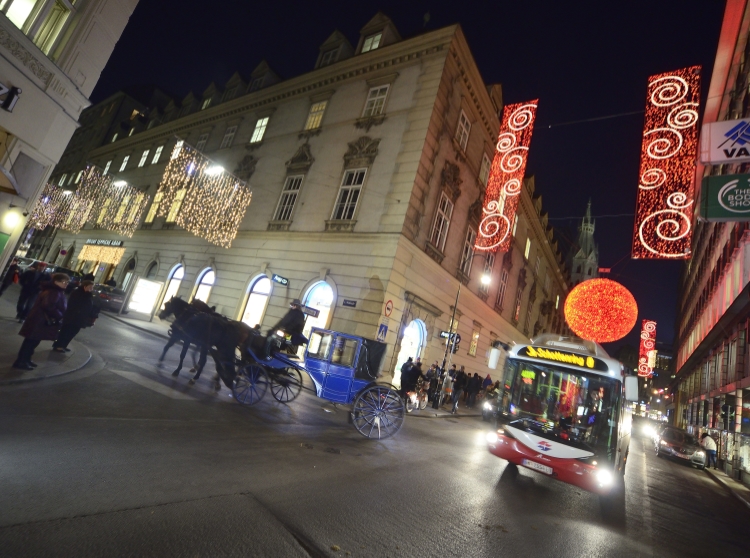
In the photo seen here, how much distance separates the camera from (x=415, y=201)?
16531 mm

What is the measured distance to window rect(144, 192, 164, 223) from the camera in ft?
94.0

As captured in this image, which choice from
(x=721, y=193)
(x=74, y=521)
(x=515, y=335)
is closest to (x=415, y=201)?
(x=721, y=193)

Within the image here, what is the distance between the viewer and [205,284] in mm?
22531

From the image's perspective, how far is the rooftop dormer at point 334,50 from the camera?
21828 mm

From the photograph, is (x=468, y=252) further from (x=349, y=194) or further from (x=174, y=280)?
(x=174, y=280)

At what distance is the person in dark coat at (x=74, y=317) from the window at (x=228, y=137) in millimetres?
20368

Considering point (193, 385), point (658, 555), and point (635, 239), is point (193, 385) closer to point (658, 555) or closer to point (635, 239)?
point (658, 555)

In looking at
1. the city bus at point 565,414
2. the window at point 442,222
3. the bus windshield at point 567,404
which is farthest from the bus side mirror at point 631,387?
the window at point 442,222

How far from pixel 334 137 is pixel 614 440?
60.4ft

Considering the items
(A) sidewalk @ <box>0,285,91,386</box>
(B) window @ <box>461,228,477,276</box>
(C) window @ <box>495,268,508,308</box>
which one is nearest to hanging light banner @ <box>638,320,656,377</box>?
(C) window @ <box>495,268,508,308</box>

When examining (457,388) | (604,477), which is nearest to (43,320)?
(604,477)

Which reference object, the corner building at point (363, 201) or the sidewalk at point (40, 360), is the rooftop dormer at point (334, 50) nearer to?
the corner building at point (363, 201)

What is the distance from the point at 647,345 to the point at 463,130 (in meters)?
38.1

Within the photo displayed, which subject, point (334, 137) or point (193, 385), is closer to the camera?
point (193, 385)
